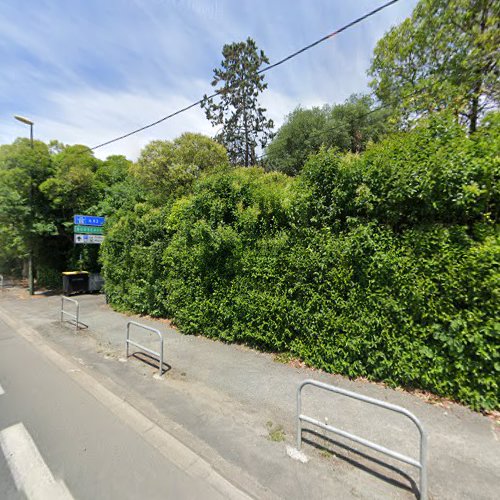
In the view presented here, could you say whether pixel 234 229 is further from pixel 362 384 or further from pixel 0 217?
pixel 0 217

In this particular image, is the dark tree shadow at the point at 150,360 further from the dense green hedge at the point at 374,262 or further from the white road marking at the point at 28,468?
the white road marking at the point at 28,468

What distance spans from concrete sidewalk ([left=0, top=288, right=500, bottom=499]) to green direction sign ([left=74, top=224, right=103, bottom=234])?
280 inches

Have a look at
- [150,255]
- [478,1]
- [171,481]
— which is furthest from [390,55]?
[171,481]

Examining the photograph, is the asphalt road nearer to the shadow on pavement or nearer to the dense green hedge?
→ the shadow on pavement

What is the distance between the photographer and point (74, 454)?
291 cm

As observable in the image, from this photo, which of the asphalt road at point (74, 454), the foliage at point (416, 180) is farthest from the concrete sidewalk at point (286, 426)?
the foliage at point (416, 180)

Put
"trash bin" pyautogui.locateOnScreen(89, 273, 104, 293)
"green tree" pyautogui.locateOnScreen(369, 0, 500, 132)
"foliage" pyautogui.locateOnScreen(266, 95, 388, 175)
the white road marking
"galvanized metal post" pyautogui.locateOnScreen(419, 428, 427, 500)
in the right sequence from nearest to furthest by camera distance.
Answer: "galvanized metal post" pyautogui.locateOnScreen(419, 428, 427, 500)
the white road marking
"green tree" pyautogui.locateOnScreen(369, 0, 500, 132)
"trash bin" pyautogui.locateOnScreen(89, 273, 104, 293)
"foliage" pyautogui.locateOnScreen(266, 95, 388, 175)

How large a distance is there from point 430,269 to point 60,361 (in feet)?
22.7

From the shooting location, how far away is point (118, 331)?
7.20 metres

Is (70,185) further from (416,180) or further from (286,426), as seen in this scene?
(416,180)

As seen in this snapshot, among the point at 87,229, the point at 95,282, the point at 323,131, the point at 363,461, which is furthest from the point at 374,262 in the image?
the point at 323,131

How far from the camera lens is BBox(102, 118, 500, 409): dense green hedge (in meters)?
3.54

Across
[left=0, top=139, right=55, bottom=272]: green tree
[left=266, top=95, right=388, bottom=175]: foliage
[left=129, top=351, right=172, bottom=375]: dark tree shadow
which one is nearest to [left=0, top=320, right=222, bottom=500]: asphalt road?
[left=129, top=351, right=172, bottom=375]: dark tree shadow

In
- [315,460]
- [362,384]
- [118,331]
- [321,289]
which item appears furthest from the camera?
[118,331]
